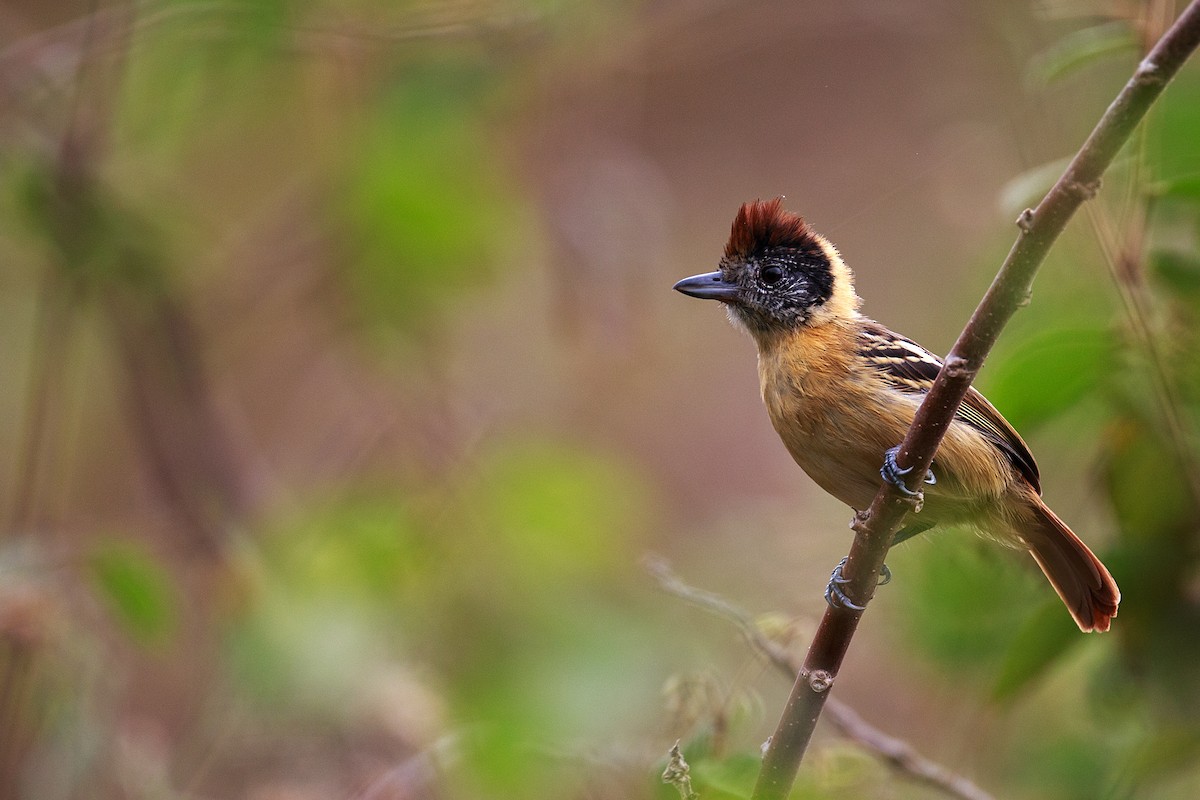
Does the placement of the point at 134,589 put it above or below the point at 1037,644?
below

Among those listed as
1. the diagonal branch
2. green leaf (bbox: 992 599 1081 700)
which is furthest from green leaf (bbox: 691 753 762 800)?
green leaf (bbox: 992 599 1081 700)

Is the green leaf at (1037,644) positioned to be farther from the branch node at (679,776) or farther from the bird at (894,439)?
the branch node at (679,776)

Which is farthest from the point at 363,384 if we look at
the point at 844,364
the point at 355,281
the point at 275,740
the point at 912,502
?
the point at 912,502

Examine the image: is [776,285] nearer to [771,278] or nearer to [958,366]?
[771,278]

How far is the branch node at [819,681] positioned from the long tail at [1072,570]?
82 cm

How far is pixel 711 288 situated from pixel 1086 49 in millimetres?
853

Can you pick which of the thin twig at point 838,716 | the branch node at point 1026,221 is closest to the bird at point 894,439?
the thin twig at point 838,716

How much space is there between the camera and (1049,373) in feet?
6.42

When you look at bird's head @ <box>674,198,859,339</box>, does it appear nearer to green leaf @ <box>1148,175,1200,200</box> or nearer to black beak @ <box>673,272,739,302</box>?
black beak @ <box>673,272,739,302</box>

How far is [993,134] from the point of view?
3.58 metres

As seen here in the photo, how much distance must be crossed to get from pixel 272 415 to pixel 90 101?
6.52 ft

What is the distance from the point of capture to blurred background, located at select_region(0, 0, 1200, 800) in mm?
2152

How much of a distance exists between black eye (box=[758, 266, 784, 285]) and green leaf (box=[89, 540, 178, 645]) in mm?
1427

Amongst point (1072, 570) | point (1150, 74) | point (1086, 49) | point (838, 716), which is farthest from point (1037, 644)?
point (1150, 74)
